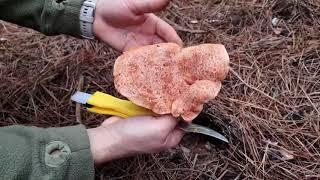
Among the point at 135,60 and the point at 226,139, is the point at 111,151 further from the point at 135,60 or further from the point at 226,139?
the point at 226,139

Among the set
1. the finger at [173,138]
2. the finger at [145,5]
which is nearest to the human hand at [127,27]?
the finger at [145,5]

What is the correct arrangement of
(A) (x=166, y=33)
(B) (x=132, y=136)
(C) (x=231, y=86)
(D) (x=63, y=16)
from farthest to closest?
(C) (x=231, y=86), (D) (x=63, y=16), (A) (x=166, y=33), (B) (x=132, y=136)

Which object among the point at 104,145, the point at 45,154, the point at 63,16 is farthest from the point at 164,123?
the point at 63,16

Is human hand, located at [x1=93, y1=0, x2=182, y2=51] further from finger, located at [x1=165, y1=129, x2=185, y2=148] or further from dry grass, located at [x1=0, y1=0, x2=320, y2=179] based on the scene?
finger, located at [x1=165, y1=129, x2=185, y2=148]

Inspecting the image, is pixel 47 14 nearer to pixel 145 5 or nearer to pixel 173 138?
pixel 145 5

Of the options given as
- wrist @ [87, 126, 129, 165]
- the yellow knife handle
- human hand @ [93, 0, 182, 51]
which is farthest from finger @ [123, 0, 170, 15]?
wrist @ [87, 126, 129, 165]

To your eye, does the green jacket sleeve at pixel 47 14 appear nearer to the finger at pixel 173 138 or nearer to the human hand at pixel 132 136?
the human hand at pixel 132 136

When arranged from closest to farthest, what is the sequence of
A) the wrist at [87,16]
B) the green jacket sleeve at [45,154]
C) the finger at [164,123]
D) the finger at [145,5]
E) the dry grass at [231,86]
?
1. the green jacket sleeve at [45,154]
2. the finger at [164,123]
3. the finger at [145,5]
4. the dry grass at [231,86]
5. the wrist at [87,16]
